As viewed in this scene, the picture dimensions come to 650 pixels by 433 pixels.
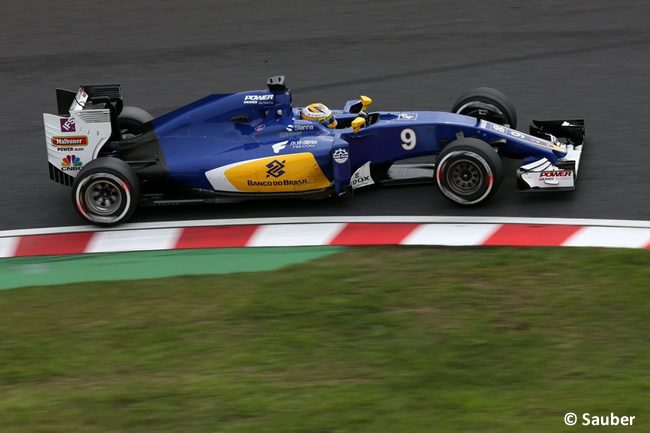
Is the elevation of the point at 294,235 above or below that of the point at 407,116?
below

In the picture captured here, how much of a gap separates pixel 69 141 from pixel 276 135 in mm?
1946

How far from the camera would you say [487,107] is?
9.95 m

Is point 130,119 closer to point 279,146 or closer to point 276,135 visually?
point 276,135

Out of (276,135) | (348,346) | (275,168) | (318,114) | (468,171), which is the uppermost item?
(318,114)

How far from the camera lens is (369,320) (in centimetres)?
683

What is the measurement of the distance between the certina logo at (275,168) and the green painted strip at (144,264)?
81 centimetres

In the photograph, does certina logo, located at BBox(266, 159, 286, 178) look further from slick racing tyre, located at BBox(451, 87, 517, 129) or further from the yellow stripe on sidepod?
slick racing tyre, located at BBox(451, 87, 517, 129)

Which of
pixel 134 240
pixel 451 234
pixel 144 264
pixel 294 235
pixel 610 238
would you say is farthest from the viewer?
pixel 134 240

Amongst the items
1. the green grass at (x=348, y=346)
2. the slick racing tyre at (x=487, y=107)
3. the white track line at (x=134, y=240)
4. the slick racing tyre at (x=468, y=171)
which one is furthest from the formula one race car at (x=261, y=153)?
the green grass at (x=348, y=346)

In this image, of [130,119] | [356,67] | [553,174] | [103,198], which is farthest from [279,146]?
[356,67]

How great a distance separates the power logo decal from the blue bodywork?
0.24ft

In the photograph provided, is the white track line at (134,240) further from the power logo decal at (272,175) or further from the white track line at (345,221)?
the power logo decal at (272,175)

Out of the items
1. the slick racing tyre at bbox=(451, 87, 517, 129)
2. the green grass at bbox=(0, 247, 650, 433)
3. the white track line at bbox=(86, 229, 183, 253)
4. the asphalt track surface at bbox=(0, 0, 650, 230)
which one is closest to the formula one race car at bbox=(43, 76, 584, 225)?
the white track line at bbox=(86, 229, 183, 253)

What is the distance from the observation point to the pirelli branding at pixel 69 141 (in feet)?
30.0
